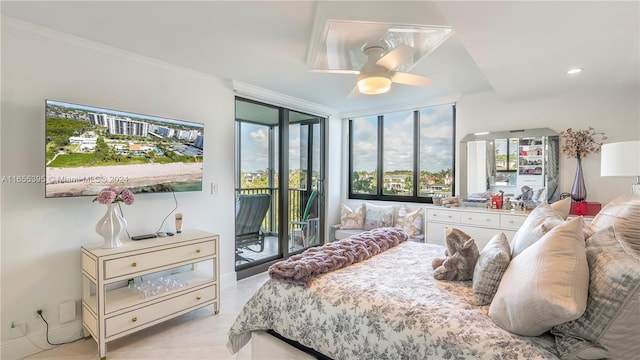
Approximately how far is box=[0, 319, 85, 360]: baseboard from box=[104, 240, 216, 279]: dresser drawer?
677 millimetres

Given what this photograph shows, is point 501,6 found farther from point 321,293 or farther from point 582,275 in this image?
point 321,293

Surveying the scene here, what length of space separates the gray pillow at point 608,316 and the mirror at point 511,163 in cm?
275

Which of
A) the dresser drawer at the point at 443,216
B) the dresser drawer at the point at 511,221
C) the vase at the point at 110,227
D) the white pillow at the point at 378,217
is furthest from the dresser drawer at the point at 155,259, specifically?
the dresser drawer at the point at 511,221

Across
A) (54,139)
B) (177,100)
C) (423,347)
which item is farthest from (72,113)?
(423,347)

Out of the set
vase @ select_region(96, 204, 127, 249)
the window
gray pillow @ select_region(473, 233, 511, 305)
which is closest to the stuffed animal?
gray pillow @ select_region(473, 233, 511, 305)

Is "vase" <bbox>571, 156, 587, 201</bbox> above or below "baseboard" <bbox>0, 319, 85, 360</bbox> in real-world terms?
above

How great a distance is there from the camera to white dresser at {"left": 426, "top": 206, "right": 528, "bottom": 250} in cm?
327

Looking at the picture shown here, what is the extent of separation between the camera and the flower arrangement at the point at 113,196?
218 cm

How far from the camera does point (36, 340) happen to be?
2.17 metres

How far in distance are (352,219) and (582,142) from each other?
9.70 ft

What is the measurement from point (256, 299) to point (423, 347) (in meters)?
1.05

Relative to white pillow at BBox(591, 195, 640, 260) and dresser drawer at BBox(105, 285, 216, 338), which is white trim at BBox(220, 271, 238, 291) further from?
white pillow at BBox(591, 195, 640, 260)

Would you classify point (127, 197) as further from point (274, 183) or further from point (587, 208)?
point (587, 208)

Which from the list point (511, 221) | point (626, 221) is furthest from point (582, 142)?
point (626, 221)
